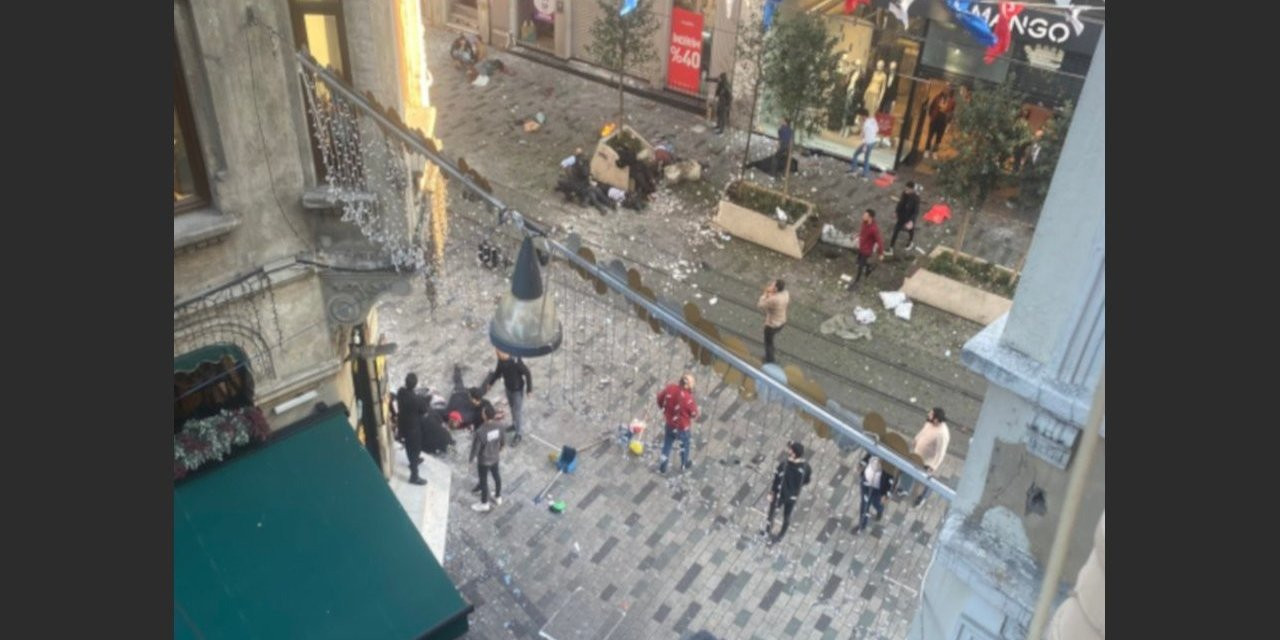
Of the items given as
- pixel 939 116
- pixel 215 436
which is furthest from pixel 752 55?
pixel 215 436

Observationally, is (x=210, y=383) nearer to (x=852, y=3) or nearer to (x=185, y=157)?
(x=185, y=157)

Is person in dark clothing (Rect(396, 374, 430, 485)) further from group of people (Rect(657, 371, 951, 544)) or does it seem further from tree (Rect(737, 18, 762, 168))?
tree (Rect(737, 18, 762, 168))

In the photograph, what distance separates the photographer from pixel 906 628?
36.9 ft

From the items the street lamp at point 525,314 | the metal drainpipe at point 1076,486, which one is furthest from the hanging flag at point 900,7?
→ the metal drainpipe at point 1076,486

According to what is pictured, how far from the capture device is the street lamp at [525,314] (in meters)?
6.59

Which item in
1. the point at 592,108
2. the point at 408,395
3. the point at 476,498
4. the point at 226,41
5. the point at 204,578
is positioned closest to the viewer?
the point at 226,41

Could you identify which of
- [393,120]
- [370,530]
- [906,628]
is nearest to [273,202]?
[393,120]

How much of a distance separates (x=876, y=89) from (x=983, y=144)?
227 inches

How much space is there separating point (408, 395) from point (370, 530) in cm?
321

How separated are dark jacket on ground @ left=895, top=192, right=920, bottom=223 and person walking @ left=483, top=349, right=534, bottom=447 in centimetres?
789

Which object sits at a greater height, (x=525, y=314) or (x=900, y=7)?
(x=525, y=314)

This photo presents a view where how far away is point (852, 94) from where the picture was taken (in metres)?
20.2

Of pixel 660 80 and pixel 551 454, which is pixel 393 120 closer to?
pixel 551 454

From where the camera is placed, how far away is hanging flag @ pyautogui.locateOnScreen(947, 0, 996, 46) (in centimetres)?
1850
